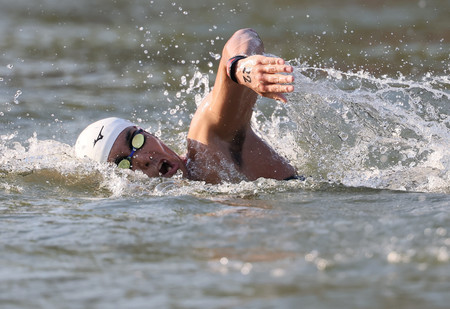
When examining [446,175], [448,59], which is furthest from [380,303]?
[448,59]

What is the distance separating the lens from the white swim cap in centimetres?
491

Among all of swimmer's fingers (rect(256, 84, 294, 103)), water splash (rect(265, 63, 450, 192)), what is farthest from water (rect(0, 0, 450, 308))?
swimmer's fingers (rect(256, 84, 294, 103))

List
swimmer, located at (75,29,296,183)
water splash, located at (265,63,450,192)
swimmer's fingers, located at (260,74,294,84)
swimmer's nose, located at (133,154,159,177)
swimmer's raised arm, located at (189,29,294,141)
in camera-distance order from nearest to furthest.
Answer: swimmer's fingers, located at (260,74,294,84) → swimmer's raised arm, located at (189,29,294,141) → swimmer, located at (75,29,296,183) → swimmer's nose, located at (133,154,159,177) → water splash, located at (265,63,450,192)

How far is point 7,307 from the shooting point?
10.1 ft

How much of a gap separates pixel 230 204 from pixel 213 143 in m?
0.59

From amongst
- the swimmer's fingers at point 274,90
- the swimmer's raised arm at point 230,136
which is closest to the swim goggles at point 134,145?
the swimmer's raised arm at point 230,136

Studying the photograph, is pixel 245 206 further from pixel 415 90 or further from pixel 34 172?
pixel 415 90

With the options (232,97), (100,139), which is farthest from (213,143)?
(100,139)

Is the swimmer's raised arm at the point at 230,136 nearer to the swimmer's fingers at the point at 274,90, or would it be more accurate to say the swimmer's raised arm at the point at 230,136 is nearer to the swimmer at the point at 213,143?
the swimmer at the point at 213,143

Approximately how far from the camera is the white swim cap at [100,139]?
4914 millimetres

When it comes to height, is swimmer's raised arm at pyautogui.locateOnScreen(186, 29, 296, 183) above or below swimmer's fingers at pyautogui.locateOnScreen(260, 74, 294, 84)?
below

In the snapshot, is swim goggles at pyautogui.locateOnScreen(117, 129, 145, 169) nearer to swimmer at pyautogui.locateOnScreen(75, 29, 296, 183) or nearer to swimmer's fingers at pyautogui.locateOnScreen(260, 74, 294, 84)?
swimmer at pyautogui.locateOnScreen(75, 29, 296, 183)

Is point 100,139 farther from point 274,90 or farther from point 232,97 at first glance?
point 274,90

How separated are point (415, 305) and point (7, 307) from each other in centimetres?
159
